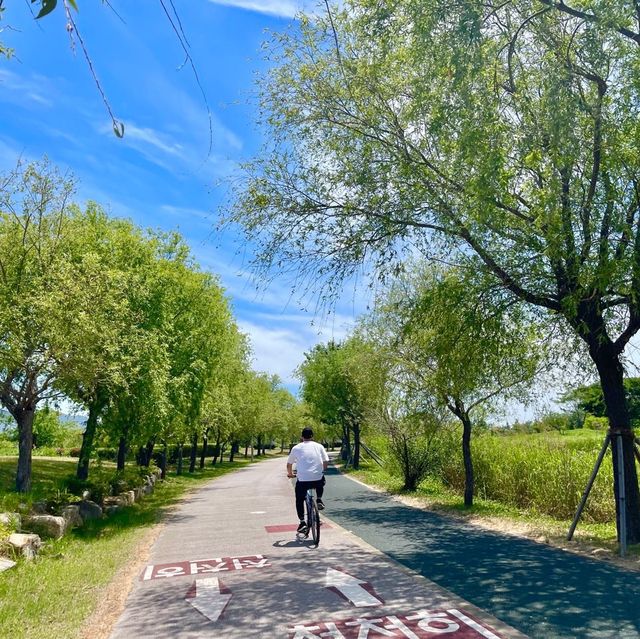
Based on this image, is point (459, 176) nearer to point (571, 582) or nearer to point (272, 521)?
point (571, 582)

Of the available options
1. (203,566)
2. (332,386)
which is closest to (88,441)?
(203,566)

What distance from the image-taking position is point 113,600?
690 centimetres

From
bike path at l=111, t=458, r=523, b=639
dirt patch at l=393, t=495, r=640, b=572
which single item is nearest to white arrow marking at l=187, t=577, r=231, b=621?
bike path at l=111, t=458, r=523, b=639

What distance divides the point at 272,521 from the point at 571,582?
760cm

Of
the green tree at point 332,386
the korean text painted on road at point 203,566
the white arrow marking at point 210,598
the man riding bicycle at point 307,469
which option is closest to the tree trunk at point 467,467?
the man riding bicycle at point 307,469

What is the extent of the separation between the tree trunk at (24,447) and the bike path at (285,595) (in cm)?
490

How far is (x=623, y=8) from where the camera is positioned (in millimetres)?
7594

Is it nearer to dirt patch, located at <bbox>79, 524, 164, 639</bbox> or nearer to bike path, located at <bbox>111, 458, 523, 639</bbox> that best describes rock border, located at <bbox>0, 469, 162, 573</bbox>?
dirt patch, located at <bbox>79, 524, 164, 639</bbox>

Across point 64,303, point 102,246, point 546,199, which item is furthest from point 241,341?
point 546,199

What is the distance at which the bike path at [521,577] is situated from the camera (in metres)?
5.43

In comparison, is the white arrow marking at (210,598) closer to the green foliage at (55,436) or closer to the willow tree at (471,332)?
the willow tree at (471,332)

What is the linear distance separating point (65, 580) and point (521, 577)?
577cm

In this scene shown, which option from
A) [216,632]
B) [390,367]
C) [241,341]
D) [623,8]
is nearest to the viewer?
[216,632]

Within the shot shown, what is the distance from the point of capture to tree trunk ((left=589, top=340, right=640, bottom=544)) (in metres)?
9.87
